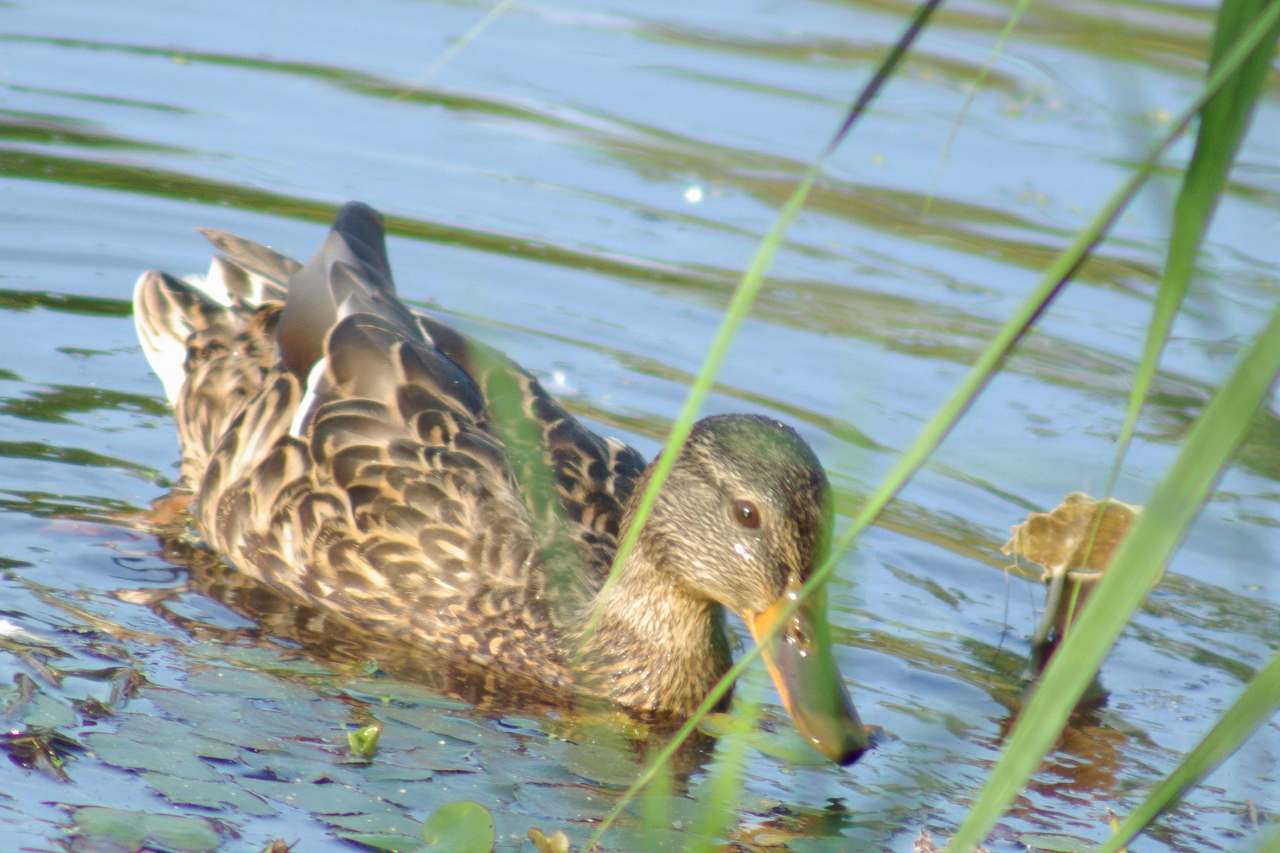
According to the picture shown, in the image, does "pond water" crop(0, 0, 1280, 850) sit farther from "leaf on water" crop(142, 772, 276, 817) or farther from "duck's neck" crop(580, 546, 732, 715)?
"duck's neck" crop(580, 546, 732, 715)

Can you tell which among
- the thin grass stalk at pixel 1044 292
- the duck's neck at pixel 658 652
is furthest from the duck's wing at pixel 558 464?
the thin grass stalk at pixel 1044 292

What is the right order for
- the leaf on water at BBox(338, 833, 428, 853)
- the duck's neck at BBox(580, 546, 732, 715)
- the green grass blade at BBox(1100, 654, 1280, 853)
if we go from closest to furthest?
the green grass blade at BBox(1100, 654, 1280, 853)
the leaf on water at BBox(338, 833, 428, 853)
the duck's neck at BBox(580, 546, 732, 715)

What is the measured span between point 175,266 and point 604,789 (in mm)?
4497

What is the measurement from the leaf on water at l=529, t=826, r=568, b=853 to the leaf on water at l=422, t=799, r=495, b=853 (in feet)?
0.31

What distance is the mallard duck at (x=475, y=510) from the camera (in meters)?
5.22

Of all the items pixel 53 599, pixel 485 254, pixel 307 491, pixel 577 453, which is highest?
pixel 485 254

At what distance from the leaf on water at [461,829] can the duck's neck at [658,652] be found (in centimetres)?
156

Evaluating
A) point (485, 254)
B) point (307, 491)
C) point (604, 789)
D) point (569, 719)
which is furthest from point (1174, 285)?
point (485, 254)

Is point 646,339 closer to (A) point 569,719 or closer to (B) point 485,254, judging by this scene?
(B) point 485,254

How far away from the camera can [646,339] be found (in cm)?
807

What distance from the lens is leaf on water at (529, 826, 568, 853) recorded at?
12.9ft

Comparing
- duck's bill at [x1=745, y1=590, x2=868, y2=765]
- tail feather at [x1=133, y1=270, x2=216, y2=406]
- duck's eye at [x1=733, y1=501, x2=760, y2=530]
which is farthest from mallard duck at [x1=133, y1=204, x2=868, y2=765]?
tail feather at [x1=133, y1=270, x2=216, y2=406]

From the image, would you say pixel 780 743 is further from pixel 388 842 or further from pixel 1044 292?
pixel 1044 292

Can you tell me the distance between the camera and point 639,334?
319 inches
